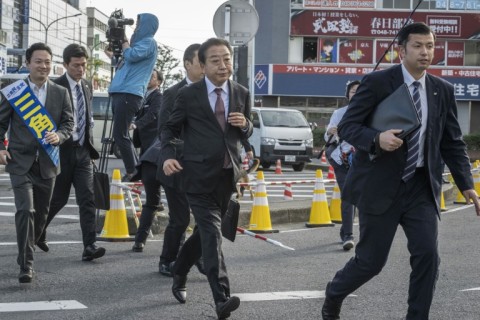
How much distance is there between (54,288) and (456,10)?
142ft

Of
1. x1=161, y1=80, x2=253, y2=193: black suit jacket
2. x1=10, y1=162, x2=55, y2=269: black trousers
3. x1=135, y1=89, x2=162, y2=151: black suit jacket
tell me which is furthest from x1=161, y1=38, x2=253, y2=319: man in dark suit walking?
x1=135, y1=89, x2=162, y2=151: black suit jacket

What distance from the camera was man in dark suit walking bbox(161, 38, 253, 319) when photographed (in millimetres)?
5594

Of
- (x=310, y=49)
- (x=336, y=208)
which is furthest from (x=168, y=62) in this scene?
(x=336, y=208)

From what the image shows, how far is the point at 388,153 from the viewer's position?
189 inches

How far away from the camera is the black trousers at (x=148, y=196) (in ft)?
26.5

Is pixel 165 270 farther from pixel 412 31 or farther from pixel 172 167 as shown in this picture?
pixel 412 31

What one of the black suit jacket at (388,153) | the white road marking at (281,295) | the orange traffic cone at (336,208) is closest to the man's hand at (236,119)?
the black suit jacket at (388,153)

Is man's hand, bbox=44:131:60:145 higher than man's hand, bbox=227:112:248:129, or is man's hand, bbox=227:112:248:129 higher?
man's hand, bbox=227:112:248:129

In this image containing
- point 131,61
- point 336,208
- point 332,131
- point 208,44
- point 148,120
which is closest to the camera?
point 208,44

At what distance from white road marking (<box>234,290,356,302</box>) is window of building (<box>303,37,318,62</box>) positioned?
40924mm

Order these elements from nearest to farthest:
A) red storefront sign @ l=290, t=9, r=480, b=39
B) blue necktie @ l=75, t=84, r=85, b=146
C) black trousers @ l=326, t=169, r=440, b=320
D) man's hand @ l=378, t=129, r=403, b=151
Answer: man's hand @ l=378, t=129, r=403, b=151 → black trousers @ l=326, t=169, r=440, b=320 → blue necktie @ l=75, t=84, r=85, b=146 → red storefront sign @ l=290, t=9, r=480, b=39

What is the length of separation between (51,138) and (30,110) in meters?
0.27

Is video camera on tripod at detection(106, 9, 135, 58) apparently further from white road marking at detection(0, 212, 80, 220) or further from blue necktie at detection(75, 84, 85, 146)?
white road marking at detection(0, 212, 80, 220)

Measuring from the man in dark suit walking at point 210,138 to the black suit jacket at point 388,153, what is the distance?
0.92 m
